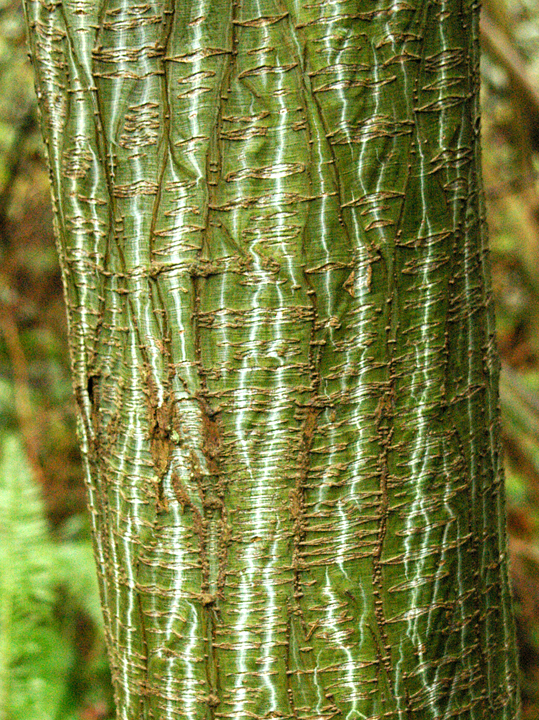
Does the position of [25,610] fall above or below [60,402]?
below

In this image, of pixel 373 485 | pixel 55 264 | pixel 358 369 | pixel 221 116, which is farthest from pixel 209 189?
pixel 55 264

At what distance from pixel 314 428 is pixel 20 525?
232 cm

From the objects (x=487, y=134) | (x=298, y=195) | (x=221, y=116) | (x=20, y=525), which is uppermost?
(x=487, y=134)

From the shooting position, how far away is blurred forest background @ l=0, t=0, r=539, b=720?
2713 millimetres

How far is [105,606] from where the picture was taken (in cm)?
109

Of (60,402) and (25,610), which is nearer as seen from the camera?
(25,610)

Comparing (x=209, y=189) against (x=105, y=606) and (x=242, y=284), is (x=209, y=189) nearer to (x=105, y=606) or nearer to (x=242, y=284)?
(x=242, y=284)

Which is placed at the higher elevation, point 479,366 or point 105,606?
point 479,366

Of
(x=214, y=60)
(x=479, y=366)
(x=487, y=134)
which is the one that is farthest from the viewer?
(x=487, y=134)

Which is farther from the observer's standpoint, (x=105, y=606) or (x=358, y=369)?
(x=105, y=606)

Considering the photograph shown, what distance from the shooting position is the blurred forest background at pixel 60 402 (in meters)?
2.71

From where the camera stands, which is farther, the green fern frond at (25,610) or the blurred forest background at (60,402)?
the blurred forest background at (60,402)

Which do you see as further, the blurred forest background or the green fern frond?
the blurred forest background

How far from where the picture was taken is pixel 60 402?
15.5 ft
